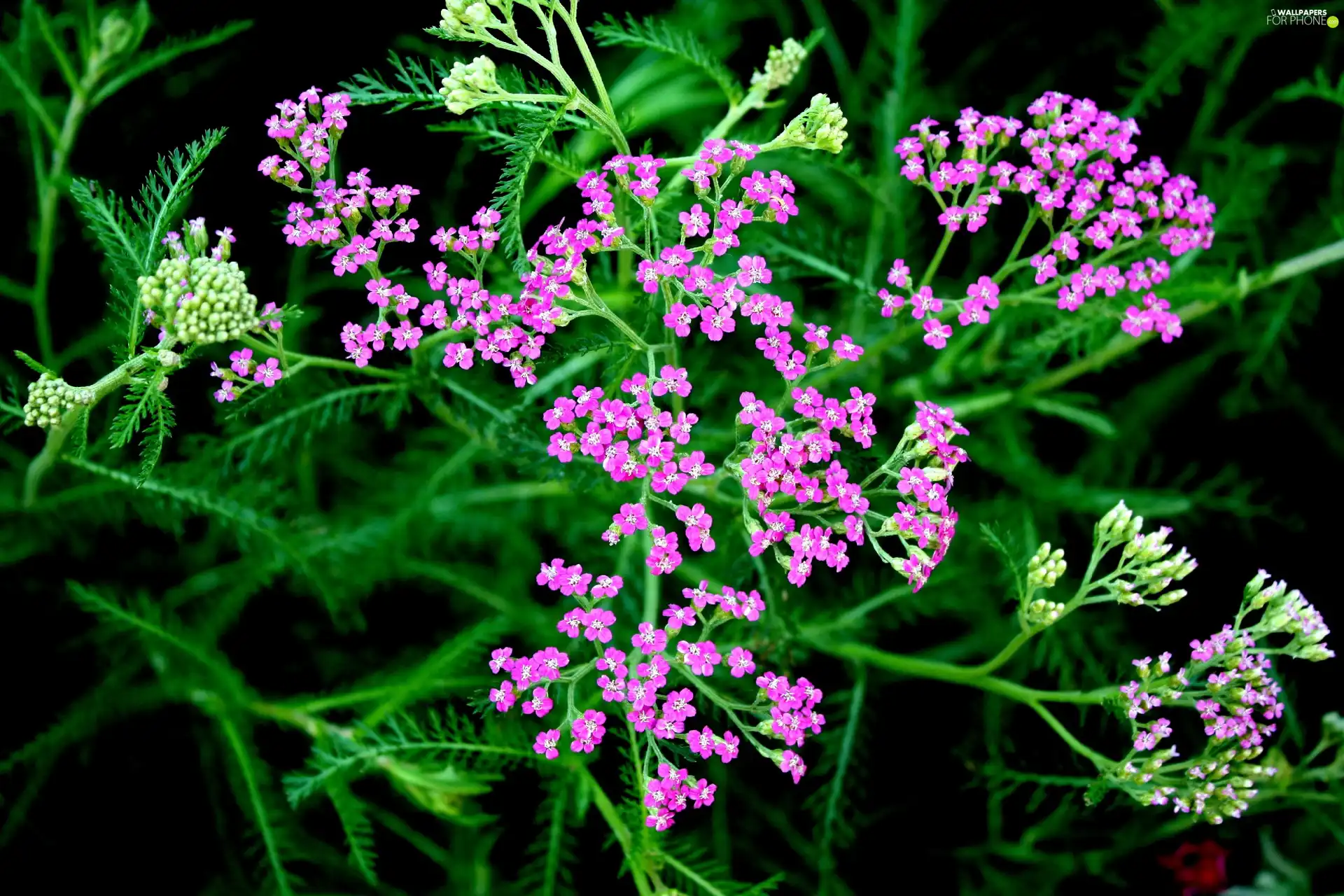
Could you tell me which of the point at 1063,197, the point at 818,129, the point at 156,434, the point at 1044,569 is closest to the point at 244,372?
the point at 156,434

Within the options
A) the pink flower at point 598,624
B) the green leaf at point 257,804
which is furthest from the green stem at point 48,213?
the pink flower at point 598,624

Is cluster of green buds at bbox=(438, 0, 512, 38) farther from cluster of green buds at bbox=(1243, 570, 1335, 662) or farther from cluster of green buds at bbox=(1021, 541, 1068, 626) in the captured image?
cluster of green buds at bbox=(1243, 570, 1335, 662)

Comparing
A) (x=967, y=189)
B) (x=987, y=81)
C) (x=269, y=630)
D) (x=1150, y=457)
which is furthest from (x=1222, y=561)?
(x=269, y=630)

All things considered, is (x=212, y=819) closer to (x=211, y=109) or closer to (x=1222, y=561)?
(x=211, y=109)

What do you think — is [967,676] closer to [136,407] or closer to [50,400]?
[136,407]

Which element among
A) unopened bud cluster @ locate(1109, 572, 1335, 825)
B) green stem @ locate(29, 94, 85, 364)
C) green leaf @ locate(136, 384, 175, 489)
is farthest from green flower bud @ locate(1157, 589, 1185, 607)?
green stem @ locate(29, 94, 85, 364)

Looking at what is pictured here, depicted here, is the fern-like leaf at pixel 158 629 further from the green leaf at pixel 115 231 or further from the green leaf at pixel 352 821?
the green leaf at pixel 115 231

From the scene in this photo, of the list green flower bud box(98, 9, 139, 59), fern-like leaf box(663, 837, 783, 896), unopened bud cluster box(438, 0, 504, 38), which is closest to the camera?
unopened bud cluster box(438, 0, 504, 38)
